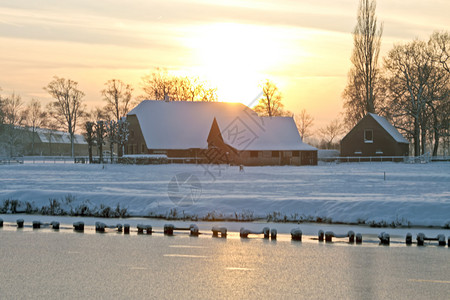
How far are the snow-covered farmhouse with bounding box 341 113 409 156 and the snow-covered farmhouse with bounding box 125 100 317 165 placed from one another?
6003mm

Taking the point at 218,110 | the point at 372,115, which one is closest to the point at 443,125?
the point at 372,115

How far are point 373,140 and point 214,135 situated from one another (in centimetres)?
1920

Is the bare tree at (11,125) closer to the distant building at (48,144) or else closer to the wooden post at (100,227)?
the distant building at (48,144)

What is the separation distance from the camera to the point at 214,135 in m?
68.4

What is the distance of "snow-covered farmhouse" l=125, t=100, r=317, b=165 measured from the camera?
6438 centimetres

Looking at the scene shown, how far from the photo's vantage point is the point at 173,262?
1057 cm

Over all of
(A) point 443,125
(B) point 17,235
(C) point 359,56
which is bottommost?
(B) point 17,235

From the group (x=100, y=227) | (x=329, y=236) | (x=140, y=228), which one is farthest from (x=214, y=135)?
(x=329, y=236)

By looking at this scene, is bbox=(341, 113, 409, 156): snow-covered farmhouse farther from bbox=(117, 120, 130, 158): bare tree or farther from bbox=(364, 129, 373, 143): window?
bbox=(117, 120, 130, 158): bare tree

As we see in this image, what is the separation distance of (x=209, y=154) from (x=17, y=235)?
53.3 meters

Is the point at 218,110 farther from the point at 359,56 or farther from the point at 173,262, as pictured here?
the point at 173,262

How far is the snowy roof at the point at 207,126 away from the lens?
217 ft

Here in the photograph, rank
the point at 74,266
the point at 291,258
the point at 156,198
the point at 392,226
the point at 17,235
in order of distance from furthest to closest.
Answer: the point at 156,198
the point at 392,226
the point at 17,235
the point at 291,258
the point at 74,266

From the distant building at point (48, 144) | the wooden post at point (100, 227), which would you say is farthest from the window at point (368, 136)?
the distant building at point (48, 144)
